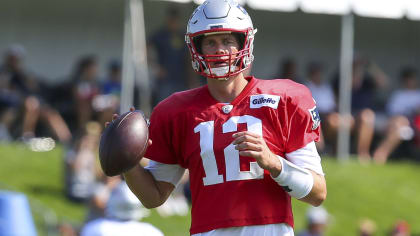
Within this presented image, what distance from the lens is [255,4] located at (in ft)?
39.8

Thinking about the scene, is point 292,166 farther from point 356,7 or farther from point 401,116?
point 401,116

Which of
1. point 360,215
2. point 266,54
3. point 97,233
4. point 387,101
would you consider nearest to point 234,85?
point 97,233

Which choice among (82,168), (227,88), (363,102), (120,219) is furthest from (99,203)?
(363,102)

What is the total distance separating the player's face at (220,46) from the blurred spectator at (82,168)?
648 cm

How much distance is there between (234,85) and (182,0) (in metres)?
7.49

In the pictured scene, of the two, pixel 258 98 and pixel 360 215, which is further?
pixel 360 215

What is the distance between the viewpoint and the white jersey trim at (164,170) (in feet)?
15.0

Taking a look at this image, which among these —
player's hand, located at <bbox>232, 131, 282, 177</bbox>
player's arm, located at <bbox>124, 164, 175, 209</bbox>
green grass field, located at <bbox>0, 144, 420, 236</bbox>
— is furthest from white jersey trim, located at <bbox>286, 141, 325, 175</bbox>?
green grass field, located at <bbox>0, 144, 420, 236</bbox>

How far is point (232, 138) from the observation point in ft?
14.1

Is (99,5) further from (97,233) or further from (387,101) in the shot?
(97,233)

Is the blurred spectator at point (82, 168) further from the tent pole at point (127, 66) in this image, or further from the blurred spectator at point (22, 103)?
the blurred spectator at point (22, 103)

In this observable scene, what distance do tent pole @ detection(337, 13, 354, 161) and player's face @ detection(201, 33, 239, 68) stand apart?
27.7 feet

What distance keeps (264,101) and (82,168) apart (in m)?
6.67

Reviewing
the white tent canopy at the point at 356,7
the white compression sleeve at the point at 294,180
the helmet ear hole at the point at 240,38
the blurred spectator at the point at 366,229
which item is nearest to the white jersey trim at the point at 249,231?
the white compression sleeve at the point at 294,180
